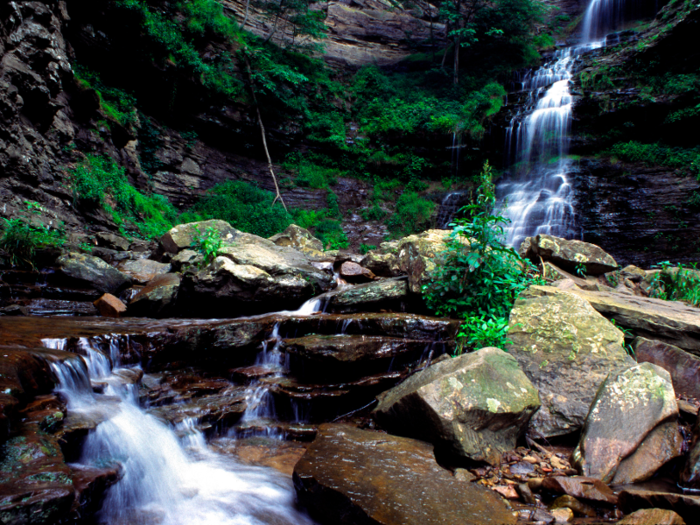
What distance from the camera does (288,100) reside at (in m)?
17.1

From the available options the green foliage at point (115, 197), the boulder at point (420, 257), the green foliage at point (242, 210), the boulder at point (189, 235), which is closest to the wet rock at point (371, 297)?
the boulder at point (420, 257)

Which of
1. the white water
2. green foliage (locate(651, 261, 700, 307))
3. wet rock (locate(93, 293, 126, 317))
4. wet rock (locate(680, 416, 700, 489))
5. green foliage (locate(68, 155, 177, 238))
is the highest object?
green foliage (locate(68, 155, 177, 238))

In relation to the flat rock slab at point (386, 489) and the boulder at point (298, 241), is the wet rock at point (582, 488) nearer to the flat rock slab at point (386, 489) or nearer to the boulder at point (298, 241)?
the flat rock slab at point (386, 489)

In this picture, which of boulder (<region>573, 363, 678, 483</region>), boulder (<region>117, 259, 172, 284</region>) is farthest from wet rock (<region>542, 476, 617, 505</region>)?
boulder (<region>117, 259, 172, 284</region>)

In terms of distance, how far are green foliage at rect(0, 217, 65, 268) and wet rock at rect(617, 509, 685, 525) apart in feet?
27.2

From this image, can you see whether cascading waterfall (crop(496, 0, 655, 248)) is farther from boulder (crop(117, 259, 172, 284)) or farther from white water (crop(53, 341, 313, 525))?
white water (crop(53, 341, 313, 525))

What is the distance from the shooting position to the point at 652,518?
2.00 m

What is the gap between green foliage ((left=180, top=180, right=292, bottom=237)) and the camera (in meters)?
14.2

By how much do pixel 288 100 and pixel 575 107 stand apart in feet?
38.9

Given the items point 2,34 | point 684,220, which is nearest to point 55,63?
point 2,34

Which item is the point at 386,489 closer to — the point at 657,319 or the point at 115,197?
the point at 657,319

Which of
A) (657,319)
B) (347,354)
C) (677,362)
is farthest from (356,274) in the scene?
(677,362)

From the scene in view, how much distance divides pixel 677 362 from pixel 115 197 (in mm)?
12276

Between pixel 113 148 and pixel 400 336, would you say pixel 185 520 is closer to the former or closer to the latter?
pixel 400 336
